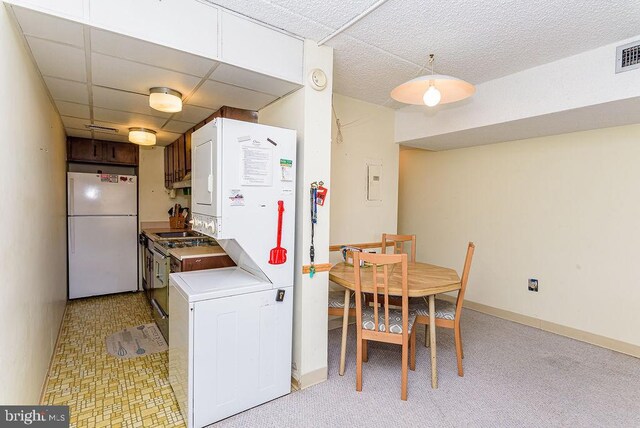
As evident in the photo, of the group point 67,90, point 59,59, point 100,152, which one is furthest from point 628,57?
point 100,152

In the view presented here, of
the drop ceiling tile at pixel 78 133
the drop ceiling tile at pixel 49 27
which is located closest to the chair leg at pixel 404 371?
the drop ceiling tile at pixel 49 27

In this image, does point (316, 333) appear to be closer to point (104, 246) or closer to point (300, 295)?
point (300, 295)

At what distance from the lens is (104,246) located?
4.38 m

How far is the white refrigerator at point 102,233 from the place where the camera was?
4.19 metres

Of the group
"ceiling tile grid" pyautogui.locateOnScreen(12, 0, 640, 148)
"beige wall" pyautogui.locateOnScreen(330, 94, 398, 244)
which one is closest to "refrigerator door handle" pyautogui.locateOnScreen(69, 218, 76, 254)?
"ceiling tile grid" pyautogui.locateOnScreen(12, 0, 640, 148)

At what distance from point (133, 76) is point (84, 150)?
2.87 meters

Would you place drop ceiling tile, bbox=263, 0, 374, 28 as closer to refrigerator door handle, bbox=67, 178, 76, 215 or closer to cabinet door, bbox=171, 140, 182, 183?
cabinet door, bbox=171, 140, 182, 183

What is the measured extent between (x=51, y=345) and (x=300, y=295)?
83.7 inches

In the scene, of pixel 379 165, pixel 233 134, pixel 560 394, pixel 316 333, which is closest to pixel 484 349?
pixel 560 394

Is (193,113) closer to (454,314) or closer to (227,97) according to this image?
(227,97)

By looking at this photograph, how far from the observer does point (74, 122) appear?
11.3 feet

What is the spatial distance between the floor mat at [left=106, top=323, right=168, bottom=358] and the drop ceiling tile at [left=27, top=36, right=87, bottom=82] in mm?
2239

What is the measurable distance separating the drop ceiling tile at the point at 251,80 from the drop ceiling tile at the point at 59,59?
30.2 inches

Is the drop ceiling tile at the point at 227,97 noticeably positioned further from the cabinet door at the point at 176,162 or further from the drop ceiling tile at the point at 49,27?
the cabinet door at the point at 176,162
